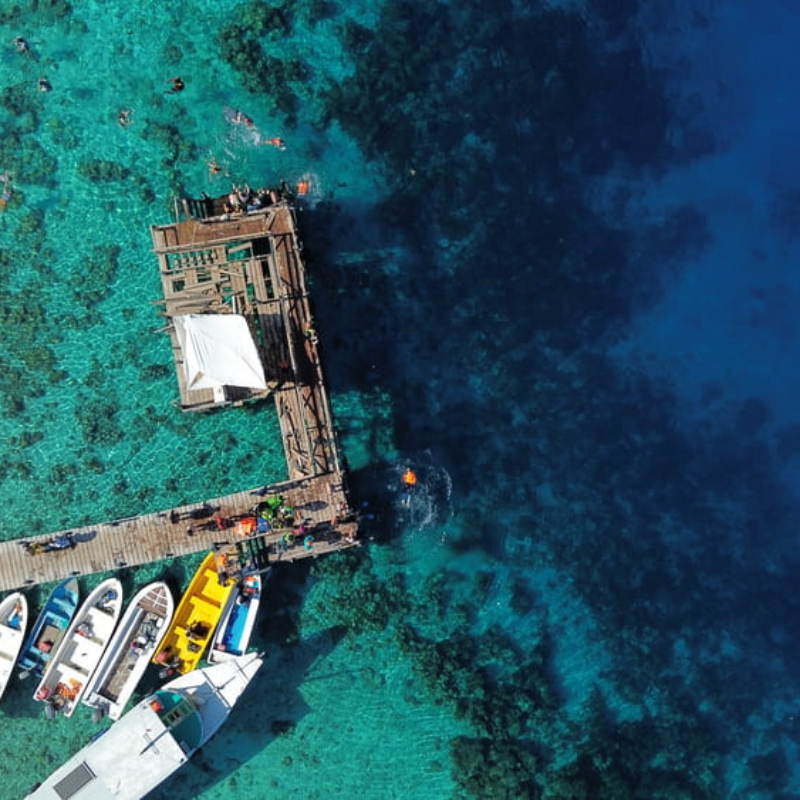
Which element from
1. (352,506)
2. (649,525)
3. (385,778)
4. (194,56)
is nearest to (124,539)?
(352,506)

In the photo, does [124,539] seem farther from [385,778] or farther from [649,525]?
[649,525]

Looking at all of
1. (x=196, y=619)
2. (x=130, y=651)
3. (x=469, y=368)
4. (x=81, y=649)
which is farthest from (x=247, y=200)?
(x=81, y=649)

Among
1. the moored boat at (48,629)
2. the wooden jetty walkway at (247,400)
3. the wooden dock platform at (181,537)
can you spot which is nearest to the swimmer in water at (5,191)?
the wooden jetty walkway at (247,400)

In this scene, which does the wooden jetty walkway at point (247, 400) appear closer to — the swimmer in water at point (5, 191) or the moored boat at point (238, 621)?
the moored boat at point (238, 621)

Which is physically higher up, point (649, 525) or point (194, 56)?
point (194, 56)

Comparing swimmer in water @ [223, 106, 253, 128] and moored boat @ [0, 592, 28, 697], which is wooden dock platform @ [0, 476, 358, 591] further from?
swimmer in water @ [223, 106, 253, 128]

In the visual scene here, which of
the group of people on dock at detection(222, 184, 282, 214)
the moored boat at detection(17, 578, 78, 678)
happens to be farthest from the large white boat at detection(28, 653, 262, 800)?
the group of people on dock at detection(222, 184, 282, 214)

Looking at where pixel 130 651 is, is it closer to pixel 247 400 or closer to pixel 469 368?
pixel 247 400
